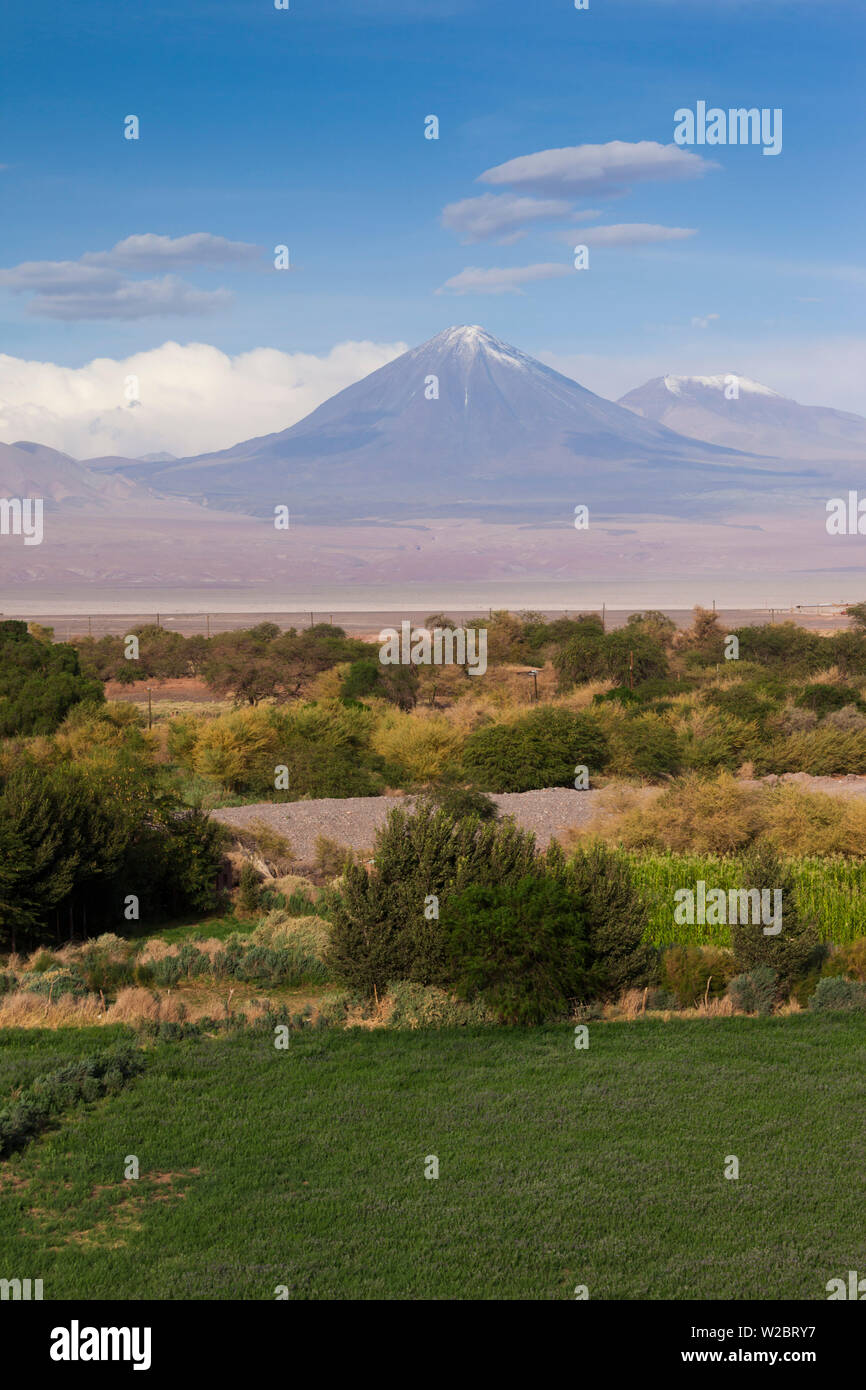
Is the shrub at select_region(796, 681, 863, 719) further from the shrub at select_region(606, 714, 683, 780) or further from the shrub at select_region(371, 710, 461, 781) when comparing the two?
the shrub at select_region(371, 710, 461, 781)

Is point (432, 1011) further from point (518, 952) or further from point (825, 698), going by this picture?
point (825, 698)

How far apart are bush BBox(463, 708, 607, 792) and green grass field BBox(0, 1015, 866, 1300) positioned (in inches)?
570

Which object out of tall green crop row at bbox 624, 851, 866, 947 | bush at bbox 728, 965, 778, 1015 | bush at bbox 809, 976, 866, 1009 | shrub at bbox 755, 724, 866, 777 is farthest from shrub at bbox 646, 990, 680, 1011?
shrub at bbox 755, 724, 866, 777

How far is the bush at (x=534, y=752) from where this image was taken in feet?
85.4

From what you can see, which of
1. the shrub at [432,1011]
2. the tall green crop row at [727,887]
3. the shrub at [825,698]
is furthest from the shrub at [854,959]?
the shrub at [825,698]

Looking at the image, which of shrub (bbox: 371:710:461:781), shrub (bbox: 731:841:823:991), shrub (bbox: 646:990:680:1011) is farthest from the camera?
shrub (bbox: 371:710:461:781)

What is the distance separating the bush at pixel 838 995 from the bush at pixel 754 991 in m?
0.42

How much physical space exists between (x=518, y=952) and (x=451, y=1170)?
388cm

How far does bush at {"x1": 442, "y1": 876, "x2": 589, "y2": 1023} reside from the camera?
12078 millimetres

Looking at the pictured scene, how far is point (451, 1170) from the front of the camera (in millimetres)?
8477

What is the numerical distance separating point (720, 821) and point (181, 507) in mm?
187884

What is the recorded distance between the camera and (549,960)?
12250 mm

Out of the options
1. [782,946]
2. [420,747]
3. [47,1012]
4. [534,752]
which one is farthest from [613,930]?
[420,747]
